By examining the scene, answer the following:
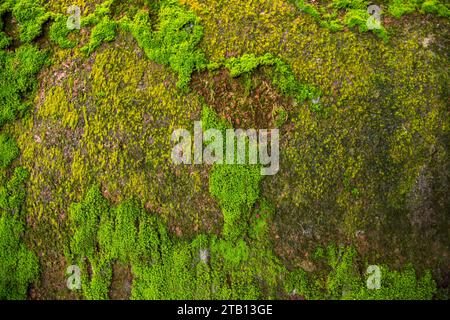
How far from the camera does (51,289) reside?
3.60 meters

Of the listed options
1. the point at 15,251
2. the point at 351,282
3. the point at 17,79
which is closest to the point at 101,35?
the point at 17,79

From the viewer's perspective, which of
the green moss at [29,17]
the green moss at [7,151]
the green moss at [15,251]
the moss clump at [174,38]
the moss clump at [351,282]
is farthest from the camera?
the green moss at [29,17]

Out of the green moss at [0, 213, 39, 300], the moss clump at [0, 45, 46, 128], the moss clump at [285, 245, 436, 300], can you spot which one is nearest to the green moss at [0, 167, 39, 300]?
the green moss at [0, 213, 39, 300]

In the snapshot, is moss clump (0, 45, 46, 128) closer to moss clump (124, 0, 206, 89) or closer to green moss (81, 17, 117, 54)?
green moss (81, 17, 117, 54)

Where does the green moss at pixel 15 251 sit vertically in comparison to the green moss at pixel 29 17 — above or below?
below

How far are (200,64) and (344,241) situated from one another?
2080 mm

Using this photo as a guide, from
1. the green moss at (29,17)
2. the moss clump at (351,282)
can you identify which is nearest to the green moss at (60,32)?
the green moss at (29,17)

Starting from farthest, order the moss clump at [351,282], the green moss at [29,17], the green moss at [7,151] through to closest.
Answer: the green moss at [29,17] → the green moss at [7,151] → the moss clump at [351,282]

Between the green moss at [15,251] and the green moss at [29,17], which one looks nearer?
the green moss at [15,251]

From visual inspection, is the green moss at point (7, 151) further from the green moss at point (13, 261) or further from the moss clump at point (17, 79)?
the green moss at point (13, 261)

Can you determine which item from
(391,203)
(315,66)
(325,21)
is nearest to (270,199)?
(391,203)

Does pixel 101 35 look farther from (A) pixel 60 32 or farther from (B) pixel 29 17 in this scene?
(B) pixel 29 17

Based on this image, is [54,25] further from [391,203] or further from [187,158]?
[391,203]

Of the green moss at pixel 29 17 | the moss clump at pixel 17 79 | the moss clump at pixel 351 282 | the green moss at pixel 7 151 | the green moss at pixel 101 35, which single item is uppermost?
the green moss at pixel 29 17
